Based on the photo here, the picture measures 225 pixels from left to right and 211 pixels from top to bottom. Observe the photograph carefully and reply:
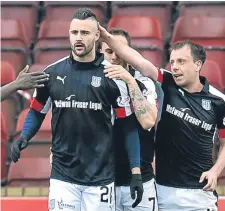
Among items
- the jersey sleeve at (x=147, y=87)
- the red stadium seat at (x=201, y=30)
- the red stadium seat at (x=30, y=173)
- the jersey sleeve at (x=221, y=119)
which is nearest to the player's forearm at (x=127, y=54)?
the jersey sleeve at (x=147, y=87)

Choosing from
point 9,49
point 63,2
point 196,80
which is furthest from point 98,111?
point 63,2

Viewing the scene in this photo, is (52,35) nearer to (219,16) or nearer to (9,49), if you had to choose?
(9,49)

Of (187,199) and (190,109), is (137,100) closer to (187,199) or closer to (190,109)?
(190,109)

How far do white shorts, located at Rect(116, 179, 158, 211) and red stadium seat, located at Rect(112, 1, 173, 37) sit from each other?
4104 millimetres

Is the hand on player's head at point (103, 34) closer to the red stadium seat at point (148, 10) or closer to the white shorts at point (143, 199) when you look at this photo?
the white shorts at point (143, 199)

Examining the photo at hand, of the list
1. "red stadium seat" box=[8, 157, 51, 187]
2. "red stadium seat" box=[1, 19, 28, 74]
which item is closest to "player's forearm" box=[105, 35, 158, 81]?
"red stadium seat" box=[8, 157, 51, 187]

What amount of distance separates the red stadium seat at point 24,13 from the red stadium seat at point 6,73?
135 cm

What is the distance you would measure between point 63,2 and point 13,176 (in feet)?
9.83

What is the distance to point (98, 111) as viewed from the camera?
4.83 m

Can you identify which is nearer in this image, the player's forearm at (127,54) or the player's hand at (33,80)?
the player's hand at (33,80)

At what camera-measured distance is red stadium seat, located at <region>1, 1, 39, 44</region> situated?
9.27 m

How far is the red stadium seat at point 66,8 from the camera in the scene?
30.0ft

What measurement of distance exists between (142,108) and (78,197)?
689mm

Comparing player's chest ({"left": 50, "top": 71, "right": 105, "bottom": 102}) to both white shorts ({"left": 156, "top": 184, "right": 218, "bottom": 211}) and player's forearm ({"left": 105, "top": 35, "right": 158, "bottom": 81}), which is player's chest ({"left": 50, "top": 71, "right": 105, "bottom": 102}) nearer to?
player's forearm ({"left": 105, "top": 35, "right": 158, "bottom": 81})
